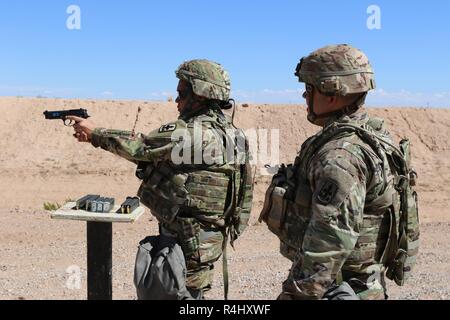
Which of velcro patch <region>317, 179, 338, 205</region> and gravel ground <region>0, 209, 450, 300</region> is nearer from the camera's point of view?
velcro patch <region>317, 179, 338, 205</region>

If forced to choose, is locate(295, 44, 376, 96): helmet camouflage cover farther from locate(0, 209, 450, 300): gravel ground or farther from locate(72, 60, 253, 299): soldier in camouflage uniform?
locate(0, 209, 450, 300): gravel ground

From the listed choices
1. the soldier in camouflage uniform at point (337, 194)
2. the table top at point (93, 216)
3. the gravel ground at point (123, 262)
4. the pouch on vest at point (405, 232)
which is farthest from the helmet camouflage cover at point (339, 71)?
the gravel ground at point (123, 262)

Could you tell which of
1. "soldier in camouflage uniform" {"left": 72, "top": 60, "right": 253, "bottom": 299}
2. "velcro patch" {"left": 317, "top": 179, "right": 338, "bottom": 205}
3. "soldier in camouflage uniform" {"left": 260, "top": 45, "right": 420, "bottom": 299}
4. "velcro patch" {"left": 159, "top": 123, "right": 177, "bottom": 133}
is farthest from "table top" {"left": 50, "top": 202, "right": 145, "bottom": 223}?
"velcro patch" {"left": 317, "top": 179, "right": 338, "bottom": 205}

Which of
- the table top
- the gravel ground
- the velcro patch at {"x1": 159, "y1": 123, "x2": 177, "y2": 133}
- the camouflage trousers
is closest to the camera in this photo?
the velcro patch at {"x1": 159, "y1": 123, "x2": 177, "y2": 133}

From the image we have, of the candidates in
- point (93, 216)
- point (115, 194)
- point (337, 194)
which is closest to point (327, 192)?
point (337, 194)

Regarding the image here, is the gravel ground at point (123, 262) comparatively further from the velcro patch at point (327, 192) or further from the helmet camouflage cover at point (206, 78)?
the velcro patch at point (327, 192)

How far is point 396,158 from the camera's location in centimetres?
283

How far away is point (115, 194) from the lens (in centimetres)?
1766

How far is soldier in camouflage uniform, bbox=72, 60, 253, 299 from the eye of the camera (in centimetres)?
415

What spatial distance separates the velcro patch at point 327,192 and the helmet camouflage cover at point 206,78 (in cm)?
196

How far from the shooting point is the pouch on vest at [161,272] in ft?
13.2

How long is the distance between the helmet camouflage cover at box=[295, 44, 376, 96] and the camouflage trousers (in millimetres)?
1796

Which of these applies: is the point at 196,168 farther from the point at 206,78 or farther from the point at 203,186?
the point at 206,78

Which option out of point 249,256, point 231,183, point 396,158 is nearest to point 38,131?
point 249,256
